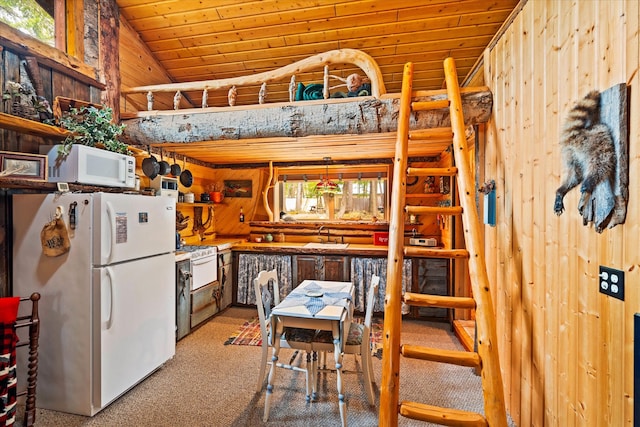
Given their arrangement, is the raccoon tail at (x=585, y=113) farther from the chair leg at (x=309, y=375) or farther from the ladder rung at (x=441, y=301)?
the chair leg at (x=309, y=375)

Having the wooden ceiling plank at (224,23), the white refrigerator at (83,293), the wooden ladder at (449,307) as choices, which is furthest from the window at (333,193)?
the white refrigerator at (83,293)

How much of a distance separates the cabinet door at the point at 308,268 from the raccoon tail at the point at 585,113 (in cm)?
323

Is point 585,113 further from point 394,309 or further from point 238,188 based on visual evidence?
point 238,188

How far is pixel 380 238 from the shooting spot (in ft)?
14.5

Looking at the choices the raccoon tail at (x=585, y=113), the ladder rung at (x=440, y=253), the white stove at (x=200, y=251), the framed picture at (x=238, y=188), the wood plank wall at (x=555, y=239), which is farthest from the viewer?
the framed picture at (x=238, y=188)

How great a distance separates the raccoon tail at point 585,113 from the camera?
3.91 ft

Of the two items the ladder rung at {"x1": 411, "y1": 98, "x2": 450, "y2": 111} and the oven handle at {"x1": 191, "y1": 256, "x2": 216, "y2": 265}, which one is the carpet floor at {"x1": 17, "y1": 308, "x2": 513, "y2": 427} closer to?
the oven handle at {"x1": 191, "y1": 256, "x2": 216, "y2": 265}

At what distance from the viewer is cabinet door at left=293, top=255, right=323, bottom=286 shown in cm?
414

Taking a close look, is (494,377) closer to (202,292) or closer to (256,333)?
(256,333)

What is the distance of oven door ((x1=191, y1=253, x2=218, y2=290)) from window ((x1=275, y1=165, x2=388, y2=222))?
4.96 feet

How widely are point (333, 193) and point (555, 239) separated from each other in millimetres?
3433

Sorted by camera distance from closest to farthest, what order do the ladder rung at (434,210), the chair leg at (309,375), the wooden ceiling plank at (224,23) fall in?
1. the ladder rung at (434,210)
2. the chair leg at (309,375)
3. the wooden ceiling plank at (224,23)

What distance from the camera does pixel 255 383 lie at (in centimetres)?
→ 249

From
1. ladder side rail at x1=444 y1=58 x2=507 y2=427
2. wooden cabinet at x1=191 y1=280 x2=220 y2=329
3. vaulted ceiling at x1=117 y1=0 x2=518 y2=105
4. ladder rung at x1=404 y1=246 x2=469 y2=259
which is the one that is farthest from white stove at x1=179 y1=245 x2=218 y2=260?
ladder side rail at x1=444 y1=58 x2=507 y2=427
